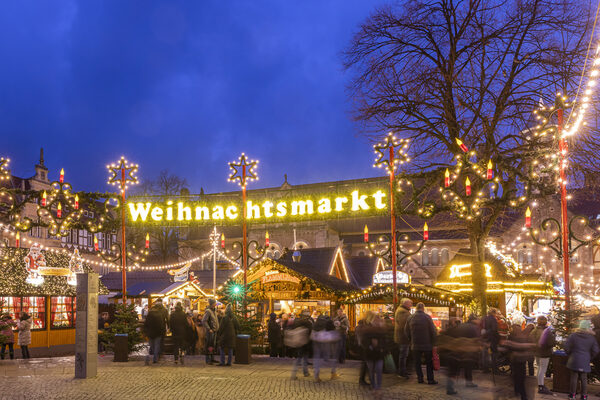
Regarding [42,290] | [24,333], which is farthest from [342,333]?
[42,290]

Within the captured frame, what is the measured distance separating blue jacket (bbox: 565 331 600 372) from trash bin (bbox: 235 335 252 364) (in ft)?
27.4

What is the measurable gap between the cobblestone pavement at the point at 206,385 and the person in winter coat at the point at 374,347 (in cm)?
31

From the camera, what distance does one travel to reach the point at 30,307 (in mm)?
24547

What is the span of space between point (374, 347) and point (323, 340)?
2.05 metres

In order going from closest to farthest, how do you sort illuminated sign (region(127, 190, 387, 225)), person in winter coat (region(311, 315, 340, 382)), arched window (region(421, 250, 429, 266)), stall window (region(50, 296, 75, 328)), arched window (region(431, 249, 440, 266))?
person in winter coat (region(311, 315, 340, 382)), illuminated sign (region(127, 190, 387, 225)), stall window (region(50, 296, 75, 328)), arched window (region(431, 249, 440, 266)), arched window (region(421, 250, 429, 266))

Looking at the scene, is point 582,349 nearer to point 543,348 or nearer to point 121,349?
point 543,348

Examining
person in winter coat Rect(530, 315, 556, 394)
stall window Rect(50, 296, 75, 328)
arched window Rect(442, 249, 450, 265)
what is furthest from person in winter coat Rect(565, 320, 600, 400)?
arched window Rect(442, 249, 450, 265)

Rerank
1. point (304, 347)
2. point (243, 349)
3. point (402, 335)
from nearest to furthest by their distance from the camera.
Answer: point (402, 335)
point (304, 347)
point (243, 349)

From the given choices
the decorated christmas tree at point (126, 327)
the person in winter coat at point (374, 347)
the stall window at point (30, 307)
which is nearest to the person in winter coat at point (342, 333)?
the person in winter coat at point (374, 347)

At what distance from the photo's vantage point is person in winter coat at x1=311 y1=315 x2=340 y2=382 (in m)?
13.0

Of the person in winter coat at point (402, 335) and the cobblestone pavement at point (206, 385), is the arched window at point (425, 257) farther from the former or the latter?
the person in winter coat at point (402, 335)

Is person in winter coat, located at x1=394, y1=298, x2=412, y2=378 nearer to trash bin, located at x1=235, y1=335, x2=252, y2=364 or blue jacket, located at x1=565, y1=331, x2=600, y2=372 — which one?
blue jacket, located at x1=565, y1=331, x2=600, y2=372

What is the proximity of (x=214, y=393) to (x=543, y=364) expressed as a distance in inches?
268

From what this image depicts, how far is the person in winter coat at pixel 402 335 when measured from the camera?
43.8ft
